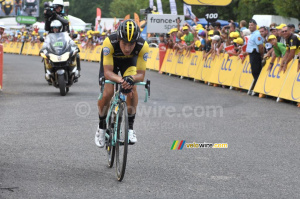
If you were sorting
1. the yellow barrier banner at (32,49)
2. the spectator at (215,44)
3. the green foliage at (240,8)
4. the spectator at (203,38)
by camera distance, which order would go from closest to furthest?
the spectator at (215,44)
the spectator at (203,38)
the green foliage at (240,8)
the yellow barrier banner at (32,49)

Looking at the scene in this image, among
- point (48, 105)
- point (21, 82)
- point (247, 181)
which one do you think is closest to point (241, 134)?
point (247, 181)

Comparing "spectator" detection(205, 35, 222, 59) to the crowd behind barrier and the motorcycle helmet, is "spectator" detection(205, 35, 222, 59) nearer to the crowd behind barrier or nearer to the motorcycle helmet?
the crowd behind barrier

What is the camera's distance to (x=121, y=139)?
22.0ft

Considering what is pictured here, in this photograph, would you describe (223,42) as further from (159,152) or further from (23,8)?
(23,8)

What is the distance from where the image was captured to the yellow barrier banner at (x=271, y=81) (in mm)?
15555

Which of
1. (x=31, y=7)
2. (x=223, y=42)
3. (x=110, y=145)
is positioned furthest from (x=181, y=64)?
(x=31, y=7)

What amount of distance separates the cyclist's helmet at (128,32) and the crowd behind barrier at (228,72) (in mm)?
8286

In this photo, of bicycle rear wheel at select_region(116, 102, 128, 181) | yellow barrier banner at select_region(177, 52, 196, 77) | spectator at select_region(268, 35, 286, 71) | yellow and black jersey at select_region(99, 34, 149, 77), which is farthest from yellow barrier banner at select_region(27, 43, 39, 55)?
bicycle rear wheel at select_region(116, 102, 128, 181)

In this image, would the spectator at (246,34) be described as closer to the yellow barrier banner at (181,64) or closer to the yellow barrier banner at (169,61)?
the yellow barrier banner at (181,64)

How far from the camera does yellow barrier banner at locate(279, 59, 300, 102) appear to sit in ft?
47.6

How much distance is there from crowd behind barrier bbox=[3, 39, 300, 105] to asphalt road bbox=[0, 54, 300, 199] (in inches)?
20.8

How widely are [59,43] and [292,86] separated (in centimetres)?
563

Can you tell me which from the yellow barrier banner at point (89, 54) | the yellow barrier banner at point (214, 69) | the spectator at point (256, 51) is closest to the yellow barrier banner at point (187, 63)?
the yellow barrier banner at point (214, 69)

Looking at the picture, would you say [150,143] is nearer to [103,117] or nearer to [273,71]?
[103,117]
